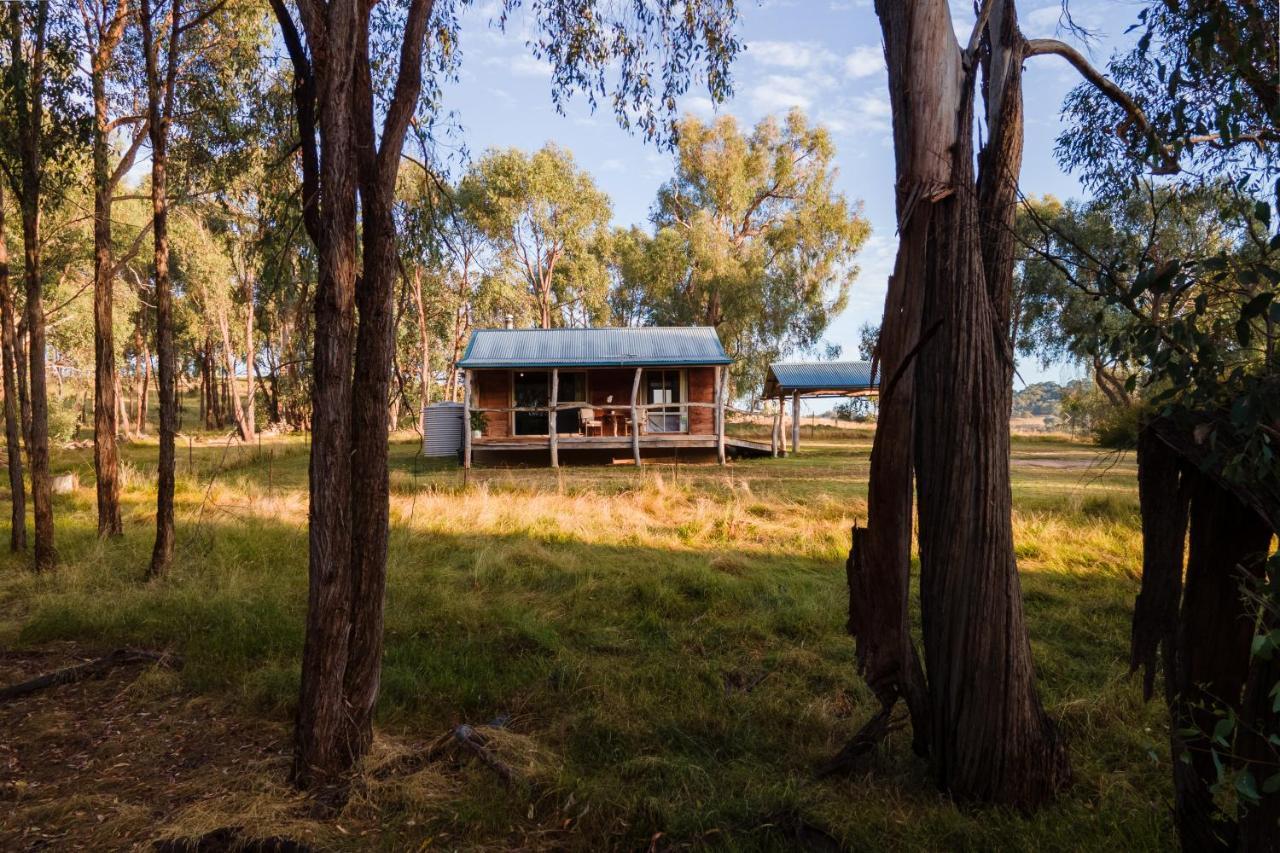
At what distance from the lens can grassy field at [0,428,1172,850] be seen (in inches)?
133

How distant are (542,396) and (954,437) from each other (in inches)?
775

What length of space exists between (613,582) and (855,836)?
4196 millimetres

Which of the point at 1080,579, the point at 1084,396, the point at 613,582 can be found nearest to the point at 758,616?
the point at 613,582

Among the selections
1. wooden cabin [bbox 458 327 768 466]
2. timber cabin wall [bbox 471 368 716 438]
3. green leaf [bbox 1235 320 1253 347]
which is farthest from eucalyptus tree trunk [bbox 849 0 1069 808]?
timber cabin wall [bbox 471 368 716 438]

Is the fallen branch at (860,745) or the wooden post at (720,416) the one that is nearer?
the fallen branch at (860,745)

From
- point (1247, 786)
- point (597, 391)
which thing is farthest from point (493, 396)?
point (1247, 786)

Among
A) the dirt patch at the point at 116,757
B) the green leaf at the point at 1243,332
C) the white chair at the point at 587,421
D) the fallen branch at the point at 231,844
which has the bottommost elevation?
the dirt patch at the point at 116,757

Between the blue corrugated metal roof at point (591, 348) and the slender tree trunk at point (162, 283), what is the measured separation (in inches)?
464

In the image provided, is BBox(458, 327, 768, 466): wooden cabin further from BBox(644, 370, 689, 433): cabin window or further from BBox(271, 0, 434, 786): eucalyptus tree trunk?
BBox(271, 0, 434, 786): eucalyptus tree trunk

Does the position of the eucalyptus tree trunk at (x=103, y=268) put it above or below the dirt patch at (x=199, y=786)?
above

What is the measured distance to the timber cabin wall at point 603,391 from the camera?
21859 mm

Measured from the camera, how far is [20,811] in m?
3.54

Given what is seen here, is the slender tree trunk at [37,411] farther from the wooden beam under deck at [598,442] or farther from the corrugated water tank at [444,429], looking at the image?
the corrugated water tank at [444,429]

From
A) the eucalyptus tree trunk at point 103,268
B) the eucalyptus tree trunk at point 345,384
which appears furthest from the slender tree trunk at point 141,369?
the eucalyptus tree trunk at point 345,384
